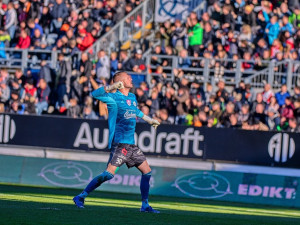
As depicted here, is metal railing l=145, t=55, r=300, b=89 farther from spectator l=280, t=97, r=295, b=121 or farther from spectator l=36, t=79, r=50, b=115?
spectator l=36, t=79, r=50, b=115

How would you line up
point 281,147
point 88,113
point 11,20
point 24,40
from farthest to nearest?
point 11,20 → point 24,40 → point 88,113 → point 281,147

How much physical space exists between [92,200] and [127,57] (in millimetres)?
12400

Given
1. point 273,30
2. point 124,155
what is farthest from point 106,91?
point 273,30

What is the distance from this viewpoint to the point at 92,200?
1647cm

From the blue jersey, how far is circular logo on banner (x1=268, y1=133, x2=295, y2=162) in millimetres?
→ 8342

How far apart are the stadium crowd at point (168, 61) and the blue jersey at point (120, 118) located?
10180mm

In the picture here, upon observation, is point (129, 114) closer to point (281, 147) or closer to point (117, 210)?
point (117, 210)

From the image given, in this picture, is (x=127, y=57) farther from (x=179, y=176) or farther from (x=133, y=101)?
(x=133, y=101)

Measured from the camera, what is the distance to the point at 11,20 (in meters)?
30.5

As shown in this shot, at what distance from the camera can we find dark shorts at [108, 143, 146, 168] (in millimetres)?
13281

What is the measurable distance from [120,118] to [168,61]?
49.6 ft

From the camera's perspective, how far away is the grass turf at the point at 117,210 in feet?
38.6

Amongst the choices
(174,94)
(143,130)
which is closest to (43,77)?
(174,94)

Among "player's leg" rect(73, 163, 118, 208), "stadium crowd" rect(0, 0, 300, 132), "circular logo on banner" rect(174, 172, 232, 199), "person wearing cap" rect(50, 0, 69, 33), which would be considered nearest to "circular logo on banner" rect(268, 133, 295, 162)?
"circular logo on banner" rect(174, 172, 232, 199)
